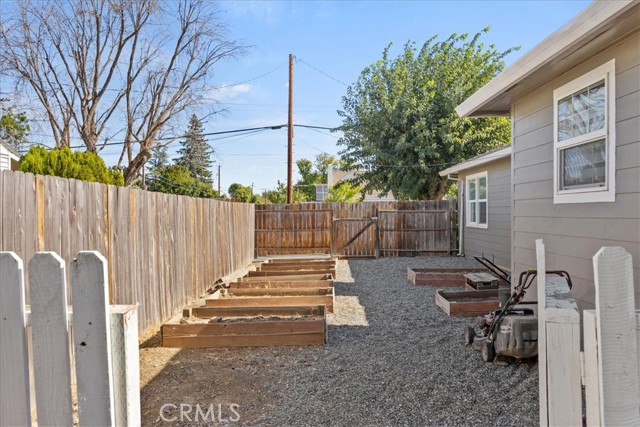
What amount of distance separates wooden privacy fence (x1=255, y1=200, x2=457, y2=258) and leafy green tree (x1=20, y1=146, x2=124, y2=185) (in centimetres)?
529

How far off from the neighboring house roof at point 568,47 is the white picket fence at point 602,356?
2756 mm

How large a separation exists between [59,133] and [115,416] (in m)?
19.6

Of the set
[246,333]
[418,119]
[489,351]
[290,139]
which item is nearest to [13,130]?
[290,139]

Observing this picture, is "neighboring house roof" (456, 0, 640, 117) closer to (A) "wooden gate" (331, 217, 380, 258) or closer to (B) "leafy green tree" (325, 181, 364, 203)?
(A) "wooden gate" (331, 217, 380, 258)

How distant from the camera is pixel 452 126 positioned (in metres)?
18.1

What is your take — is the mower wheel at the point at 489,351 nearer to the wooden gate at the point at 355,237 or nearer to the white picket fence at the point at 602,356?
the white picket fence at the point at 602,356

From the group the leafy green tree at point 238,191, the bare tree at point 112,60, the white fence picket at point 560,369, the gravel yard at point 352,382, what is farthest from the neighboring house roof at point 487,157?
the leafy green tree at point 238,191

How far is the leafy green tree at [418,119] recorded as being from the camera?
18344mm

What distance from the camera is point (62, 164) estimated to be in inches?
400

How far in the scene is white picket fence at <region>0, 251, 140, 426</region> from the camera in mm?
1237

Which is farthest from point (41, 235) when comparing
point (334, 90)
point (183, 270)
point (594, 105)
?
point (334, 90)

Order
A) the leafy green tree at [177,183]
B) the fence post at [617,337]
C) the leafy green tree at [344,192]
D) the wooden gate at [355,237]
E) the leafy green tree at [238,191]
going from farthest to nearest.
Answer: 1. the leafy green tree at [238,191]
2. the leafy green tree at [177,183]
3. the leafy green tree at [344,192]
4. the wooden gate at [355,237]
5. the fence post at [617,337]

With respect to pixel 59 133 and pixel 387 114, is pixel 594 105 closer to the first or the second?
pixel 387 114

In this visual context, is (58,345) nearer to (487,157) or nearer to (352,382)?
(352,382)
